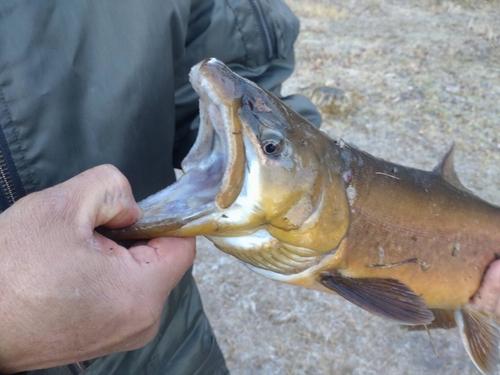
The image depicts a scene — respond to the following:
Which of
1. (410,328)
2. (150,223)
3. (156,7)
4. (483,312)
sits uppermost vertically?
(156,7)

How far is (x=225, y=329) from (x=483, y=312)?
205 cm

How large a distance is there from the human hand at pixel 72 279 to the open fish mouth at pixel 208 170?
0.48ft

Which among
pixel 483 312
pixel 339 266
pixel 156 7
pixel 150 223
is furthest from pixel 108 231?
pixel 483 312

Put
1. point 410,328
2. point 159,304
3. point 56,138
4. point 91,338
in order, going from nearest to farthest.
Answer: point 91,338 < point 159,304 < point 56,138 < point 410,328

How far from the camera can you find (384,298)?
1.86 m

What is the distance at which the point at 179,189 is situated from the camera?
1.57m

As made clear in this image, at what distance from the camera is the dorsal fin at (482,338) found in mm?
2318

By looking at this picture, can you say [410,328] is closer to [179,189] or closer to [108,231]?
[179,189]

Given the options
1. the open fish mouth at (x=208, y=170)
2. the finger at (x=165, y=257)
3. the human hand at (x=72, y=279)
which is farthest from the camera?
the open fish mouth at (x=208, y=170)

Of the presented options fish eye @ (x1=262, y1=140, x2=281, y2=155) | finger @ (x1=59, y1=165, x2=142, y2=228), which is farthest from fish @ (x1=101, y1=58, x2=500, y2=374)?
finger @ (x1=59, y1=165, x2=142, y2=228)

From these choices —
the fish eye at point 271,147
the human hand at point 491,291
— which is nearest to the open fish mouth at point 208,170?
the fish eye at point 271,147

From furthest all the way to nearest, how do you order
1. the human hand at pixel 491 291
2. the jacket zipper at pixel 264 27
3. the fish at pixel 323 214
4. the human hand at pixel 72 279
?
the human hand at pixel 491 291, the jacket zipper at pixel 264 27, the fish at pixel 323 214, the human hand at pixel 72 279

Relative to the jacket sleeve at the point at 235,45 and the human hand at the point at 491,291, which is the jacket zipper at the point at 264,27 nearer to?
the jacket sleeve at the point at 235,45

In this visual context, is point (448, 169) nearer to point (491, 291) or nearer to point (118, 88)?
point (491, 291)
